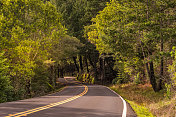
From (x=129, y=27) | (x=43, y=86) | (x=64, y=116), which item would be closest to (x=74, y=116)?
(x=64, y=116)

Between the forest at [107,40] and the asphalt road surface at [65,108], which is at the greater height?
the forest at [107,40]

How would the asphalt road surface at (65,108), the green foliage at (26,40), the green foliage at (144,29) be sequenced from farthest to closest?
the green foliage at (26,40) → the green foliage at (144,29) → the asphalt road surface at (65,108)

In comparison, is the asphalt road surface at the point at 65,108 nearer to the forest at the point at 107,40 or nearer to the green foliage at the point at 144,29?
the forest at the point at 107,40

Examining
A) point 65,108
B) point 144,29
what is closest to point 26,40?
point 144,29

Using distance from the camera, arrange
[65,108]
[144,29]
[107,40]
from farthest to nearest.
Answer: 1. [107,40]
2. [144,29]
3. [65,108]

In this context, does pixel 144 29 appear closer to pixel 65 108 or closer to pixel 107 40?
pixel 107 40

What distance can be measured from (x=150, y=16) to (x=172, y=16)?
2.42 metres

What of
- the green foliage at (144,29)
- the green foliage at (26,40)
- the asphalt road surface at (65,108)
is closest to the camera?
the asphalt road surface at (65,108)

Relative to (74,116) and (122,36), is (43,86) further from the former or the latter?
(74,116)

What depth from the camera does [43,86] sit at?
26.0 m

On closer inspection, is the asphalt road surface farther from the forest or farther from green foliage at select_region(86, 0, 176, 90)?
green foliage at select_region(86, 0, 176, 90)

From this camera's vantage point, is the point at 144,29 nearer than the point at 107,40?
Yes

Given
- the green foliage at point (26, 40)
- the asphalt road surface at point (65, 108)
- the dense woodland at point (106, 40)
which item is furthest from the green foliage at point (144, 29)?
the green foliage at point (26, 40)

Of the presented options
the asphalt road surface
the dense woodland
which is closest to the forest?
the dense woodland
